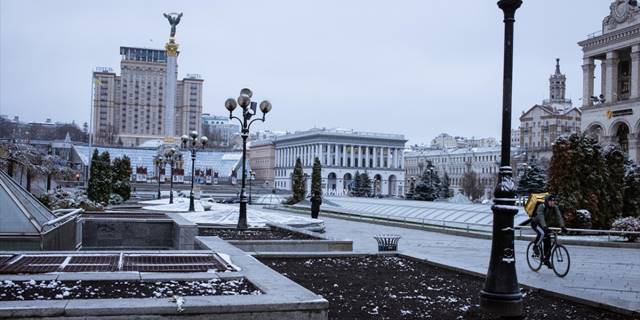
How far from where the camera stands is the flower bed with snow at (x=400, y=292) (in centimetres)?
685

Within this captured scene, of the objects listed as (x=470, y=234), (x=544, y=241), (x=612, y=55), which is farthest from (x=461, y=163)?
(x=544, y=241)

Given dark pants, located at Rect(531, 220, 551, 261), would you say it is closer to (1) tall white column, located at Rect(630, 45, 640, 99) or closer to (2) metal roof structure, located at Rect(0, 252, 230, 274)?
(2) metal roof structure, located at Rect(0, 252, 230, 274)

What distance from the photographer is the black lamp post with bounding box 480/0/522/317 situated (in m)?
6.61

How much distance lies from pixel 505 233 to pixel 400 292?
1.84 metres

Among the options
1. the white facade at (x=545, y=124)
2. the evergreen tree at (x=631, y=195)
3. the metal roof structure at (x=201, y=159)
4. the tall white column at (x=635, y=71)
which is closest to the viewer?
the evergreen tree at (x=631, y=195)

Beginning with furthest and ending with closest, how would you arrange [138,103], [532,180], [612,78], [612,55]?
[138,103] → [612,78] → [612,55] → [532,180]

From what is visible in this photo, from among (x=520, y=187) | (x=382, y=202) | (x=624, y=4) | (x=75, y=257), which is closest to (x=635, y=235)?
(x=75, y=257)

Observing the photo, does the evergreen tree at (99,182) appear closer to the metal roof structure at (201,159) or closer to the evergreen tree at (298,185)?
the evergreen tree at (298,185)

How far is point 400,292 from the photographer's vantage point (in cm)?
805

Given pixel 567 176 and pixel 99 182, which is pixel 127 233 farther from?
pixel 99 182

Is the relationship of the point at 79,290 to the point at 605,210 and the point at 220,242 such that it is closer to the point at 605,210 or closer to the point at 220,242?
the point at 220,242

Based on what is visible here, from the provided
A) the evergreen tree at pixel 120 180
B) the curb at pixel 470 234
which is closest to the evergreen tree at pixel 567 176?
the curb at pixel 470 234

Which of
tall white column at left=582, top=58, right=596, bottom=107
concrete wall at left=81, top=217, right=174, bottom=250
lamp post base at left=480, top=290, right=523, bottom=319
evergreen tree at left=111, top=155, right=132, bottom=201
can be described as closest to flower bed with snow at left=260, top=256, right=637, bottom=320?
lamp post base at left=480, top=290, right=523, bottom=319

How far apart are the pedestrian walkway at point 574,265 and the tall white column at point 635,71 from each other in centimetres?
4229
